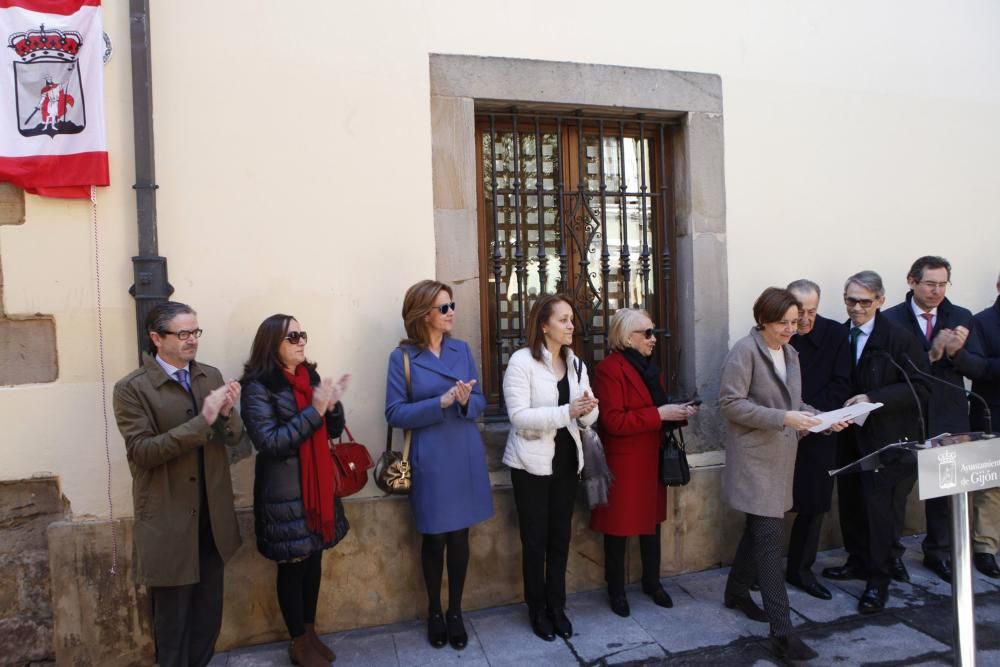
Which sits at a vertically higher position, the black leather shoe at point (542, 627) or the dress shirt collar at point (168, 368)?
the dress shirt collar at point (168, 368)

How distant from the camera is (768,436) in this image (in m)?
3.47

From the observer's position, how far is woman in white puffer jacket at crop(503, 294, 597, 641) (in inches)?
137

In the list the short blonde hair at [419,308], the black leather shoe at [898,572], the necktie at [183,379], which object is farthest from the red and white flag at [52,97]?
the black leather shoe at [898,572]

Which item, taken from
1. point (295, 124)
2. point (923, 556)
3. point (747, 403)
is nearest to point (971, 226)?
point (923, 556)

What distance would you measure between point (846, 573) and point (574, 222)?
9.05 ft

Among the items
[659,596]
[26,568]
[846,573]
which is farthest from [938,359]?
[26,568]

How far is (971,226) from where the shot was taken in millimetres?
5012

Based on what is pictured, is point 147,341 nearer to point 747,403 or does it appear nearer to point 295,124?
point 295,124

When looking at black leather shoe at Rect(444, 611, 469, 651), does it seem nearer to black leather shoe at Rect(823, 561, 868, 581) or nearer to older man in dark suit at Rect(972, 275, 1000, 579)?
black leather shoe at Rect(823, 561, 868, 581)

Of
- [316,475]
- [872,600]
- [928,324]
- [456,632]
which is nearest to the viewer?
[316,475]

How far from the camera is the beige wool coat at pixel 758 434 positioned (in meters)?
3.42

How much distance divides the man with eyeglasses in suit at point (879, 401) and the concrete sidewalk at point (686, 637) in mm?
228

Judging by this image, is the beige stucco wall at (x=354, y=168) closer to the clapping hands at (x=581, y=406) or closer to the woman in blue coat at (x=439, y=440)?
the woman in blue coat at (x=439, y=440)

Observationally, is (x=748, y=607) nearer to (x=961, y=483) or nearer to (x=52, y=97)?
(x=961, y=483)
